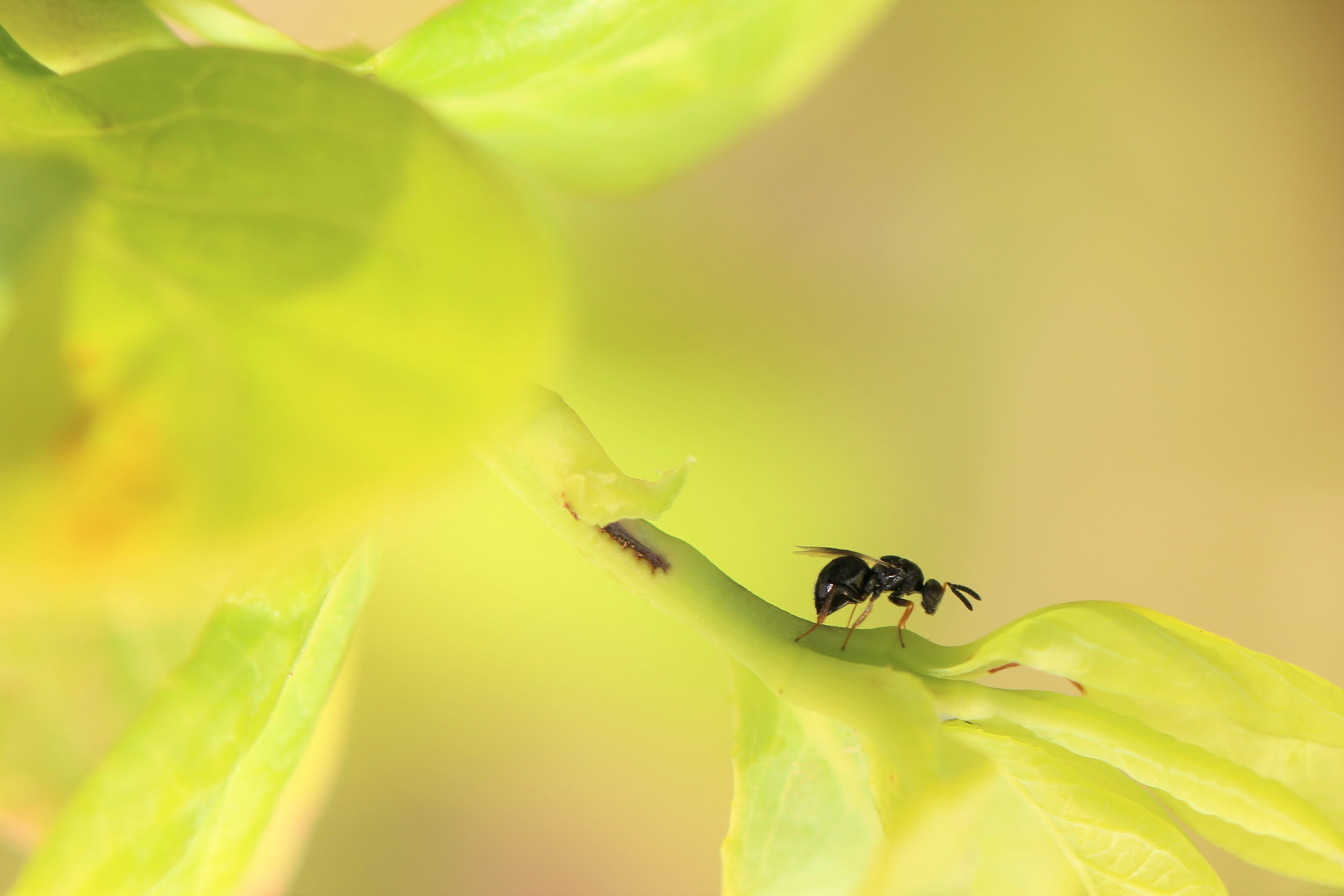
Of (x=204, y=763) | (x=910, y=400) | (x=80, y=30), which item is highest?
(x=910, y=400)

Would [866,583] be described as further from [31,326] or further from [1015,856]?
[31,326]

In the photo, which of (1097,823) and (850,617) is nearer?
(1097,823)

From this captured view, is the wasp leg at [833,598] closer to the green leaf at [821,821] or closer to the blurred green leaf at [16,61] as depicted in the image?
the green leaf at [821,821]

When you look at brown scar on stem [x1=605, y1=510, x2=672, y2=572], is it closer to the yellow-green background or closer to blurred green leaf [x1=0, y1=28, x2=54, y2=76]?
blurred green leaf [x1=0, y1=28, x2=54, y2=76]

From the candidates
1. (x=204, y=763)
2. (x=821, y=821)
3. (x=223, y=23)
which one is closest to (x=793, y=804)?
(x=821, y=821)

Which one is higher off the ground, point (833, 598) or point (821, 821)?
point (833, 598)

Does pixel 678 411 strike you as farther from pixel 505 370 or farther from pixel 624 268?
pixel 505 370

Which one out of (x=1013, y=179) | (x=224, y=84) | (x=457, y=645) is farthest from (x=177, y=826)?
(x=1013, y=179)
